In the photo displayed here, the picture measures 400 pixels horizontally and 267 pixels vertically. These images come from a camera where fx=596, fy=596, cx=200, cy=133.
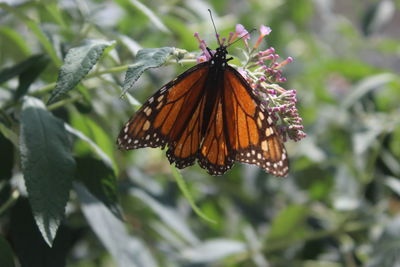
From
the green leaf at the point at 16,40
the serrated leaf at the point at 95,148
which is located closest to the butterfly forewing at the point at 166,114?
the serrated leaf at the point at 95,148

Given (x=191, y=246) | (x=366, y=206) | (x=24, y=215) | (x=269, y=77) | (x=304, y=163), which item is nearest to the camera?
(x=269, y=77)

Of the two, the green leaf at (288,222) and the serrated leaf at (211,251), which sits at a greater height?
the green leaf at (288,222)

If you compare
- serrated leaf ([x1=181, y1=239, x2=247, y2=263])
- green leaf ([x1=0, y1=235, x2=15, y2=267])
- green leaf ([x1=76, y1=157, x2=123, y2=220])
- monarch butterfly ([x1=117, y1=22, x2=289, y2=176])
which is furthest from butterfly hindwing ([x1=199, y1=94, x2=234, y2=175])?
serrated leaf ([x1=181, y1=239, x2=247, y2=263])

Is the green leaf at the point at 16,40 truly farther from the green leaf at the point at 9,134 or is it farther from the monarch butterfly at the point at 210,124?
the monarch butterfly at the point at 210,124

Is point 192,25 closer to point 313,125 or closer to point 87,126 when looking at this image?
point 313,125

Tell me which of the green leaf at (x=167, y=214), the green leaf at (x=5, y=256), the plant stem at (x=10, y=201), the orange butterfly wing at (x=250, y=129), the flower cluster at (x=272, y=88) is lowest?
the green leaf at (x=5, y=256)

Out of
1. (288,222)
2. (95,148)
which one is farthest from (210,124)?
(288,222)

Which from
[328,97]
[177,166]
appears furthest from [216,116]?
[328,97]
